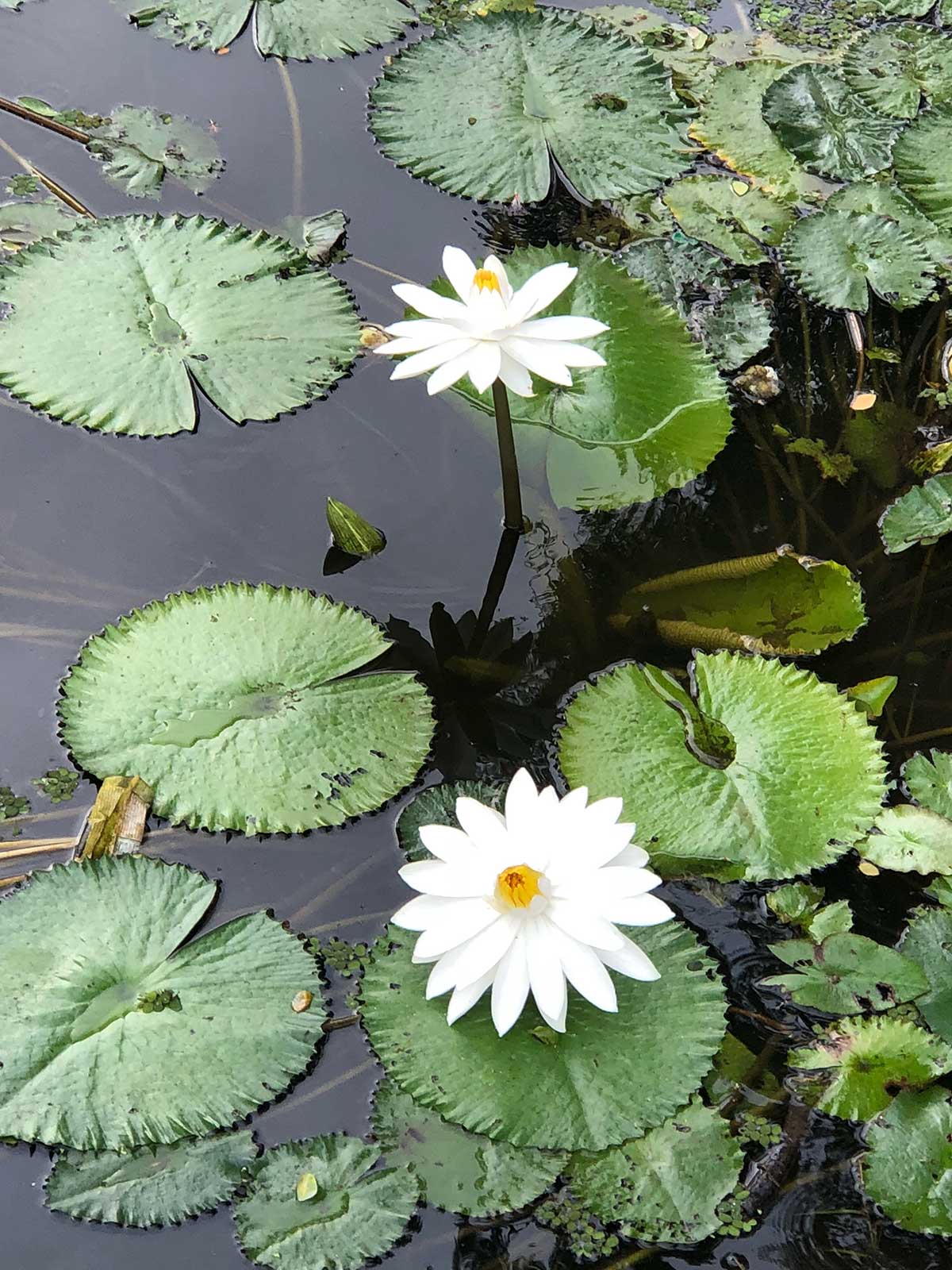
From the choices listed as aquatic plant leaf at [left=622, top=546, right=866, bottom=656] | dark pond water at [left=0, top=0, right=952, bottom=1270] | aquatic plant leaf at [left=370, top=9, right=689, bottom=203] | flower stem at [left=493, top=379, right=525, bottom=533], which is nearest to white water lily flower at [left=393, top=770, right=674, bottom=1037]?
dark pond water at [left=0, top=0, right=952, bottom=1270]

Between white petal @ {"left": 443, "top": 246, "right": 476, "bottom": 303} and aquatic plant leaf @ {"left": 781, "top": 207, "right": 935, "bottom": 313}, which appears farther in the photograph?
aquatic plant leaf @ {"left": 781, "top": 207, "right": 935, "bottom": 313}

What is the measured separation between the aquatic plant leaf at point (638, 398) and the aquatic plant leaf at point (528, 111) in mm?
551

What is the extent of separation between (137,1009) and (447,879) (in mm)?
606

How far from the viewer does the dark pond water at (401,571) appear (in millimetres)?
1890

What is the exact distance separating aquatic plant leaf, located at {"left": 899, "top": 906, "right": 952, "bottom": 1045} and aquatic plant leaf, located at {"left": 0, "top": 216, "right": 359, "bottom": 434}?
1.85m

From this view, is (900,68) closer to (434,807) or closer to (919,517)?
(919,517)

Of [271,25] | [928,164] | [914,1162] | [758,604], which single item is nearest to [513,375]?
[758,604]

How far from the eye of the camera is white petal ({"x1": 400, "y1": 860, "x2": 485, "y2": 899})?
6.19ft

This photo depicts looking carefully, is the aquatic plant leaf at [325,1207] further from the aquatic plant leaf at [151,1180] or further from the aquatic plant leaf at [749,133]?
the aquatic plant leaf at [749,133]

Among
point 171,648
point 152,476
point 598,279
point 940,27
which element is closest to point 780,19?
point 940,27

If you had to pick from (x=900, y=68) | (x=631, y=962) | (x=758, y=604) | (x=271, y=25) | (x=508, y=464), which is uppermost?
(x=271, y=25)

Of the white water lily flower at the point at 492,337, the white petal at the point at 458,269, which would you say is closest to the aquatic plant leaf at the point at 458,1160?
the white water lily flower at the point at 492,337

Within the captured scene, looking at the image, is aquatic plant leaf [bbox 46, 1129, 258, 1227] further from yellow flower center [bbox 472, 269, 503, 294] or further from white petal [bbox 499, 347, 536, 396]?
yellow flower center [bbox 472, 269, 503, 294]

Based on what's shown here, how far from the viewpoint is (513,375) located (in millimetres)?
2230
